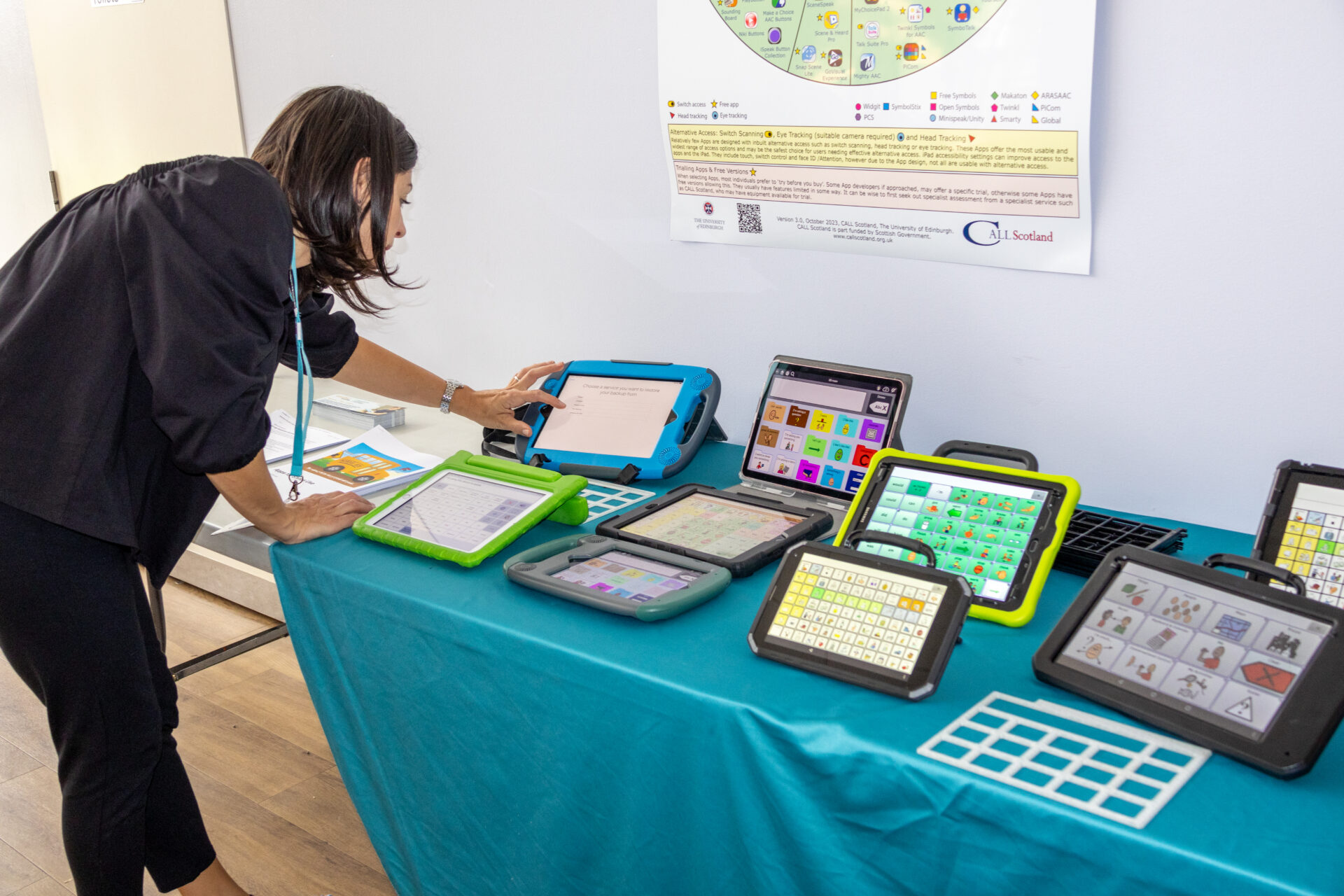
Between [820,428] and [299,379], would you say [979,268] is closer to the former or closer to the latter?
[820,428]

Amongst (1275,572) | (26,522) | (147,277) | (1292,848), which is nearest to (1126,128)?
(1275,572)

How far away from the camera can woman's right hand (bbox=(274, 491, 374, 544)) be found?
128 cm

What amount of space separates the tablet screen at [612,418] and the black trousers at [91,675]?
0.64m

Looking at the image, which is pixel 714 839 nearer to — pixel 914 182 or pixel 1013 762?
pixel 1013 762

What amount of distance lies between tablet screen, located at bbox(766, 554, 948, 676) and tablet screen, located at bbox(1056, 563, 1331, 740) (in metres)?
0.14

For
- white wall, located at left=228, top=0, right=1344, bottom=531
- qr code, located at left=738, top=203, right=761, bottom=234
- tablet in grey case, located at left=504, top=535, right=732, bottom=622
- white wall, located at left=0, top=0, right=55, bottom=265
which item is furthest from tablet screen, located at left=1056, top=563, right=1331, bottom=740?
white wall, located at left=0, top=0, right=55, bottom=265

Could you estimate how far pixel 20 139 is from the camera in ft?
9.59

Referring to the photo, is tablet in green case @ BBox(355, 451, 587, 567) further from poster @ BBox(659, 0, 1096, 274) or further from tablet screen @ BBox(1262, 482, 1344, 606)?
tablet screen @ BBox(1262, 482, 1344, 606)

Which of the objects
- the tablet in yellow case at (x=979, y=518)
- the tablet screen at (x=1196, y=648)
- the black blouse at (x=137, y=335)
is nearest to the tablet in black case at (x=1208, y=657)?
the tablet screen at (x=1196, y=648)

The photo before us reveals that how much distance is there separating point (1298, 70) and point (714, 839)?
43.5 inches

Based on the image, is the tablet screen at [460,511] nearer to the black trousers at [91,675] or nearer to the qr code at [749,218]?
the black trousers at [91,675]

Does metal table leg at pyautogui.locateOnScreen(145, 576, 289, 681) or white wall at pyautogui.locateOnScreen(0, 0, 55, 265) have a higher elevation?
white wall at pyautogui.locateOnScreen(0, 0, 55, 265)

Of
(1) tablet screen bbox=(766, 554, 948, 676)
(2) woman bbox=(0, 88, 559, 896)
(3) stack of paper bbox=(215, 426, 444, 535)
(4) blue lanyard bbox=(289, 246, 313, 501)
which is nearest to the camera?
(1) tablet screen bbox=(766, 554, 948, 676)

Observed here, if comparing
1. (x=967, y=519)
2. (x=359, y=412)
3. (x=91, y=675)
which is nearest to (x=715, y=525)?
(x=967, y=519)
